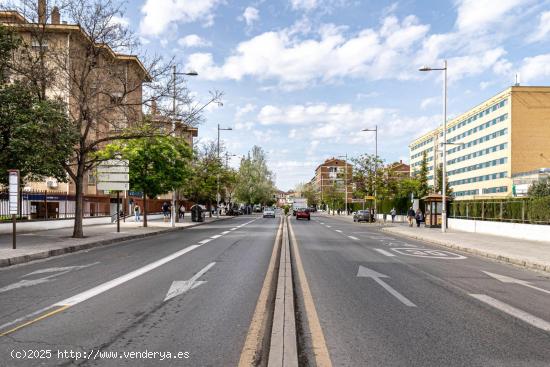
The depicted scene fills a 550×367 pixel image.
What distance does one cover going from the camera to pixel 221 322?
5766 mm

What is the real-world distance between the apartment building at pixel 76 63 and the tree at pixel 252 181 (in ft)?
201

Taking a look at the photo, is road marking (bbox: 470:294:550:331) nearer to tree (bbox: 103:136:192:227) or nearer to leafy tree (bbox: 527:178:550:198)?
tree (bbox: 103:136:192:227)

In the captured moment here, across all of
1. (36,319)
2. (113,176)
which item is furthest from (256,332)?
(113,176)

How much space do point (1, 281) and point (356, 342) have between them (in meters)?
7.88

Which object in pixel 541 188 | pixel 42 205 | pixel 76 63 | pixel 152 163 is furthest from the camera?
pixel 541 188

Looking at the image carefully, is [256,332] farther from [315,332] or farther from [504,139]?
[504,139]

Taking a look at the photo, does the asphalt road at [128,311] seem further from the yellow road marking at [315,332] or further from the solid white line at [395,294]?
the solid white line at [395,294]

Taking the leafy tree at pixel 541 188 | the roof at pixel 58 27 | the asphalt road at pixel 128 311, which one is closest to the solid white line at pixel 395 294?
the asphalt road at pixel 128 311

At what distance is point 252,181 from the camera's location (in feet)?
288

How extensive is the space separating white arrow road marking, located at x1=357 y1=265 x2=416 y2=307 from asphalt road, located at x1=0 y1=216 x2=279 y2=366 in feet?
7.84

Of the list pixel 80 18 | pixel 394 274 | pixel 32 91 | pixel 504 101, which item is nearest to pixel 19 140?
pixel 32 91

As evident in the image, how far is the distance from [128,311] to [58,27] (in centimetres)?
1840

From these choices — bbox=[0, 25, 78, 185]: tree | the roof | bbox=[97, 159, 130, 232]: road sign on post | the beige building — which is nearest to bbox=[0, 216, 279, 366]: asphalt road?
bbox=[0, 25, 78, 185]: tree

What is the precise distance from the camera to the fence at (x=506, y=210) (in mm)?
22594
